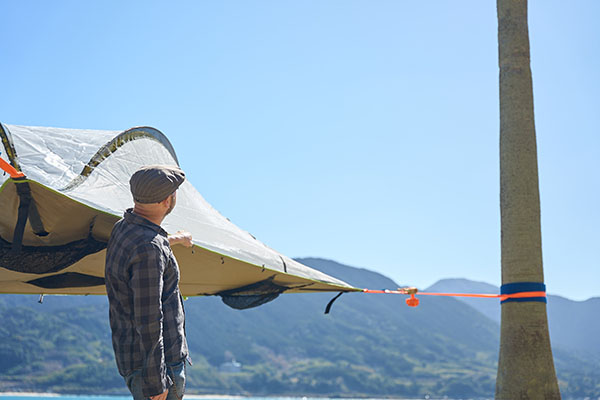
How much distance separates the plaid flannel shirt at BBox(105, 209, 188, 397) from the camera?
2.73 m

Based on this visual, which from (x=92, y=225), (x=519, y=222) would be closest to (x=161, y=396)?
(x=92, y=225)

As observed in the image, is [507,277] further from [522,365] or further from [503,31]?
[503,31]

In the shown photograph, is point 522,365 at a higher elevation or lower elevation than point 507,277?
lower

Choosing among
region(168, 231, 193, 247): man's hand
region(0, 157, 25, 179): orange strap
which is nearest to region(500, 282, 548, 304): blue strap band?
region(168, 231, 193, 247): man's hand

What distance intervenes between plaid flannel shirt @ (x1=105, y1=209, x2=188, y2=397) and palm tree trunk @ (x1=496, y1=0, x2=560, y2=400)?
3.20 metres

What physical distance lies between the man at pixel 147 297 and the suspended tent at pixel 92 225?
2.94ft

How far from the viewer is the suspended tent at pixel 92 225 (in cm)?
378

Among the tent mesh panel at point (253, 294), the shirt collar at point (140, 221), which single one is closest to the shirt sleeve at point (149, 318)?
the shirt collar at point (140, 221)

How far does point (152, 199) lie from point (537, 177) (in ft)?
12.3

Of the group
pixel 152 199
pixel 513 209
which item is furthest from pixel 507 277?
pixel 152 199

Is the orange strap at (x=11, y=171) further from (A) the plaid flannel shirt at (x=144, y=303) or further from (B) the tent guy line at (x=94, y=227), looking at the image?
(A) the plaid flannel shirt at (x=144, y=303)

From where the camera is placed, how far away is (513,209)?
5.51 metres

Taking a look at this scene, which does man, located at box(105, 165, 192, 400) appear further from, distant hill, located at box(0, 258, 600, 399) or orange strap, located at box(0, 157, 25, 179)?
distant hill, located at box(0, 258, 600, 399)

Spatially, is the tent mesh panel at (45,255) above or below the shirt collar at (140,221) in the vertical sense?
below
